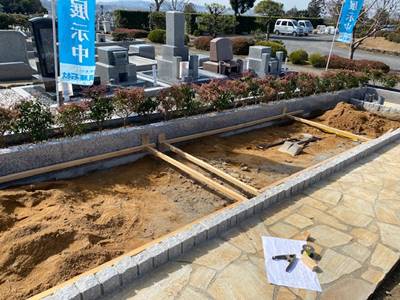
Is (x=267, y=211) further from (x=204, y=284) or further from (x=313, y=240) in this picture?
(x=204, y=284)

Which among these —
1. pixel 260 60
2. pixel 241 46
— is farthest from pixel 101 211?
pixel 241 46

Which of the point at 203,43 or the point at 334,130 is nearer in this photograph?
the point at 334,130

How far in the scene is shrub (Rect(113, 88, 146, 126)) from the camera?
5.81 metres

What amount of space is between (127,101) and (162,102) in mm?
683

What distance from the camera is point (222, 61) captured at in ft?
41.5

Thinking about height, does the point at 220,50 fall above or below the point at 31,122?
above

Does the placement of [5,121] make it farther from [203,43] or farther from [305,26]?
[305,26]

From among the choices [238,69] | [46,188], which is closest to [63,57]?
[46,188]

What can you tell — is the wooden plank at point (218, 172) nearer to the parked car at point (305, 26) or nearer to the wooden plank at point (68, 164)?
the wooden plank at point (68, 164)

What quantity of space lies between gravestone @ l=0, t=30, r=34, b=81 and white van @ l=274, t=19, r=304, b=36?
28.6 metres

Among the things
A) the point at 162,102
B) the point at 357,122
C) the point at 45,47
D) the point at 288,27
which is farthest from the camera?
the point at 288,27

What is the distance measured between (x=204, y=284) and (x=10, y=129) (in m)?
3.69

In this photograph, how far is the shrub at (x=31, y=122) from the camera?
4883 mm

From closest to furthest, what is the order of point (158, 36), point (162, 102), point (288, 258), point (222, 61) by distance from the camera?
point (288, 258)
point (162, 102)
point (222, 61)
point (158, 36)
